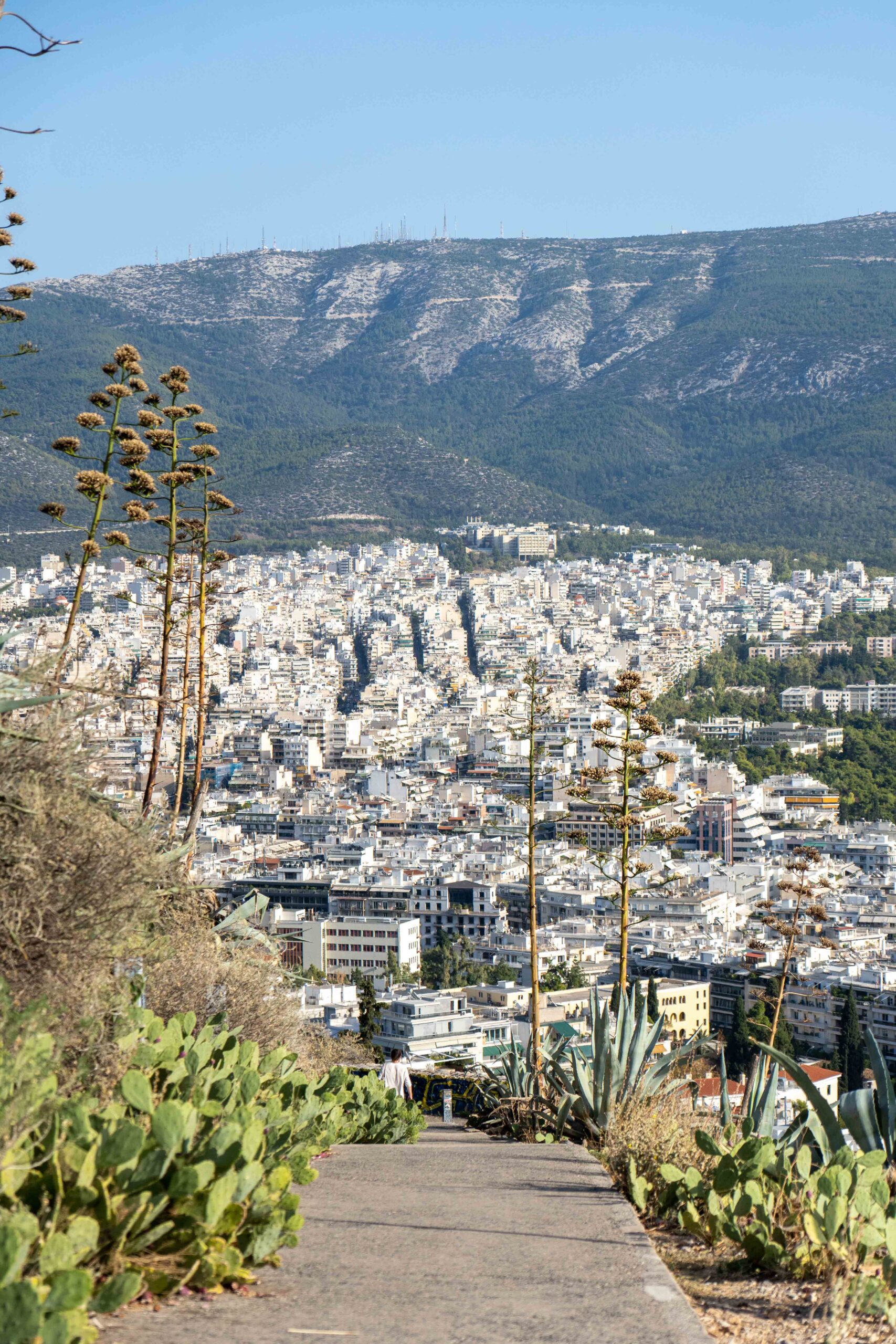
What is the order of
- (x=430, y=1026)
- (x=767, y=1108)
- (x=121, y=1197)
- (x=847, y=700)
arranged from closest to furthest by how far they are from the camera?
1. (x=121, y=1197)
2. (x=767, y=1108)
3. (x=430, y=1026)
4. (x=847, y=700)

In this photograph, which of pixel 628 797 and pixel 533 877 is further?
pixel 533 877

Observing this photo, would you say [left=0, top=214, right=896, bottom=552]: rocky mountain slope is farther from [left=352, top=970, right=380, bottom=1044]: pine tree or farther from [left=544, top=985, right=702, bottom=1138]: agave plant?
[left=544, top=985, right=702, bottom=1138]: agave plant

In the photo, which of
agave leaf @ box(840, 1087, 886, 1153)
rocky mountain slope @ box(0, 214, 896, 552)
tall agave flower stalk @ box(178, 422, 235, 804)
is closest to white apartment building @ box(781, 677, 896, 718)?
rocky mountain slope @ box(0, 214, 896, 552)

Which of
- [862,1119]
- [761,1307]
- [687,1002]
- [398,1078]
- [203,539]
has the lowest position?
[687,1002]

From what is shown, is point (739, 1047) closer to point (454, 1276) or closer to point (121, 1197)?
point (454, 1276)

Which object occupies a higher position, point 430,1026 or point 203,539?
point 203,539

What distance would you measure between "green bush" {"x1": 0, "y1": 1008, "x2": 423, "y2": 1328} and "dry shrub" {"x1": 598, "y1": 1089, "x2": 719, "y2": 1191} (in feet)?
3.76

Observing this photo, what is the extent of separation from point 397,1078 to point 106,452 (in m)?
2.69

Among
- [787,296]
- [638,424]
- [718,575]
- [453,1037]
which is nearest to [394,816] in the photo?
[453,1037]

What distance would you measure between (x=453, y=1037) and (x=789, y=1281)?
1518cm

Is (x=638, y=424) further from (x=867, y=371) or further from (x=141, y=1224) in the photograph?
(x=141, y=1224)

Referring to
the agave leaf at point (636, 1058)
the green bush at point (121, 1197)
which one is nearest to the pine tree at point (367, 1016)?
the agave leaf at point (636, 1058)

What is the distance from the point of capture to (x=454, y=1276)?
3170 millimetres

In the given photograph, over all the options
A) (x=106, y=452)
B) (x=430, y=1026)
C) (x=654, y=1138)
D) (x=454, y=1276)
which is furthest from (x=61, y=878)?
(x=430, y=1026)
